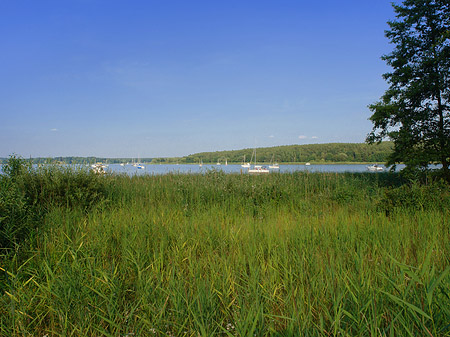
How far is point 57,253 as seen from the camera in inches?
138

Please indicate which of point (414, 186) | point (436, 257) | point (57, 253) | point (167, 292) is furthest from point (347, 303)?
point (414, 186)

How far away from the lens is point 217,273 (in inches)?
102

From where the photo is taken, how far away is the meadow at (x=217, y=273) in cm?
190

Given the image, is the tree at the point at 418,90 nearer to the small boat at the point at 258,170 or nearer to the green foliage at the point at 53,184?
the small boat at the point at 258,170

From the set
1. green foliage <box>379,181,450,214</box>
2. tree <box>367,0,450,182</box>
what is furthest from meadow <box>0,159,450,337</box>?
tree <box>367,0,450,182</box>

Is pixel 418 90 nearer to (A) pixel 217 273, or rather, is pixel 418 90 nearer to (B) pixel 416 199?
(B) pixel 416 199

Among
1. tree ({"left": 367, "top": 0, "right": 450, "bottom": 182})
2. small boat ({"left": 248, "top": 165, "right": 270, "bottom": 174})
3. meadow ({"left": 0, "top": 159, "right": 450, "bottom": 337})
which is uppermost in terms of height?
tree ({"left": 367, "top": 0, "right": 450, "bottom": 182})

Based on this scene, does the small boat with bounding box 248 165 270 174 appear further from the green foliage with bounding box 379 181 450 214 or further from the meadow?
the meadow

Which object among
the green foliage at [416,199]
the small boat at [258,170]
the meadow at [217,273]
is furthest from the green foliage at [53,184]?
the small boat at [258,170]

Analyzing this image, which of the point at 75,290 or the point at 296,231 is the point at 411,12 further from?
the point at 75,290

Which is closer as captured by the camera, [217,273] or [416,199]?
[217,273]

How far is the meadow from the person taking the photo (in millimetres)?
1900

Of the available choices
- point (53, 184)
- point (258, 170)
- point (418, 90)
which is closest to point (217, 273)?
point (53, 184)

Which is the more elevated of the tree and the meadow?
the tree
